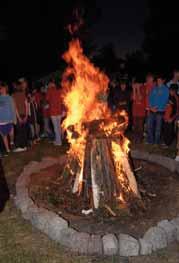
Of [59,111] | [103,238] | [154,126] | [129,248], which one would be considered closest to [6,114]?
[59,111]

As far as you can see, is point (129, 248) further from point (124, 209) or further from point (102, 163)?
point (102, 163)

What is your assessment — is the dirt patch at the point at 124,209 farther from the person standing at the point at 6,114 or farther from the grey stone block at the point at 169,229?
the person standing at the point at 6,114

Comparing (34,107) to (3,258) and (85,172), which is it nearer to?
(85,172)

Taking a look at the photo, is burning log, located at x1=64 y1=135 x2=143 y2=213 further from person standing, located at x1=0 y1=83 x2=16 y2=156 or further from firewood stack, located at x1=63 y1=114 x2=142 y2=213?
person standing, located at x1=0 y1=83 x2=16 y2=156

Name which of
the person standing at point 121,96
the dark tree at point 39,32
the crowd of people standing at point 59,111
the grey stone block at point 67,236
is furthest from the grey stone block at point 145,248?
the dark tree at point 39,32

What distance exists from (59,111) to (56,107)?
18 cm

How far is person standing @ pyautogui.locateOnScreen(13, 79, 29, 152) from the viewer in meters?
10.9

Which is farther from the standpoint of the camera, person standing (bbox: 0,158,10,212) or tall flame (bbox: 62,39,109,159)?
tall flame (bbox: 62,39,109,159)

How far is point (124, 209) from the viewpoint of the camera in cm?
645

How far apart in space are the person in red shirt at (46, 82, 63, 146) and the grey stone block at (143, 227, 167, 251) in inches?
261

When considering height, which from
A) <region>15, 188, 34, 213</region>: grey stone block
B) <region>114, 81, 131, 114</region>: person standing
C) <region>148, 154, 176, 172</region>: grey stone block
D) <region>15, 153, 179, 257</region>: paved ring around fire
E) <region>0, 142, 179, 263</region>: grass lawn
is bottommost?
<region>0, 142, 179, 263</region>: grass lawn

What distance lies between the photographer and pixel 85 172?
7.04 m

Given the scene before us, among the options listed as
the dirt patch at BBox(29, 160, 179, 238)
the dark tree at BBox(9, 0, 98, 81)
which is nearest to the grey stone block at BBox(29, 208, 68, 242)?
the dirt patch at BBox(29, 160, 179, 238)

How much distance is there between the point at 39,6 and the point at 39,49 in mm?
4509
